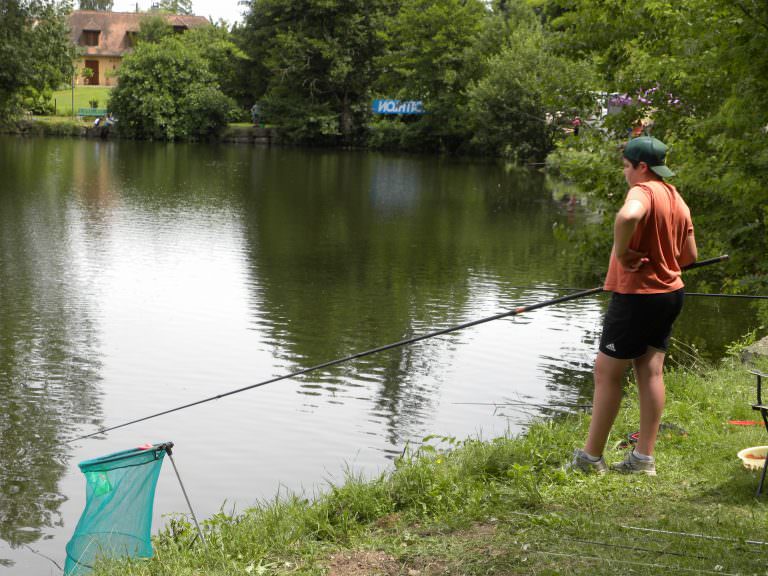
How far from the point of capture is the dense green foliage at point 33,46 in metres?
44.7

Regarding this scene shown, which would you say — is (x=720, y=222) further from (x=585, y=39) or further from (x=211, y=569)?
(x=211, y=569)

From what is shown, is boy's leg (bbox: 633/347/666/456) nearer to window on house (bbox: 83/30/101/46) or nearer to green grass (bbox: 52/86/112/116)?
green grass (bbox: 52/86/112/116)

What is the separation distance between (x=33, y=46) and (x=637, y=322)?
45.1 metres

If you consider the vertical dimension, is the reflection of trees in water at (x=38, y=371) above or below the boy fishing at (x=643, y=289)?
below

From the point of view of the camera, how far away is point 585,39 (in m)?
11.9

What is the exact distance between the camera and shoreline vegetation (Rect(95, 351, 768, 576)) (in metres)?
4.29

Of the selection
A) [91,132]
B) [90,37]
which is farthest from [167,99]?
[90,37]

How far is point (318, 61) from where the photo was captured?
2410 inches

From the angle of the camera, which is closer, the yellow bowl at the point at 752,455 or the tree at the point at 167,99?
the yellow bowl at the point at 752,455

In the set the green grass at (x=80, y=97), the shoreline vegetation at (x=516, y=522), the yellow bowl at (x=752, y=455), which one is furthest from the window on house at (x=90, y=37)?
the yellow bowl at (x=752, y=455)

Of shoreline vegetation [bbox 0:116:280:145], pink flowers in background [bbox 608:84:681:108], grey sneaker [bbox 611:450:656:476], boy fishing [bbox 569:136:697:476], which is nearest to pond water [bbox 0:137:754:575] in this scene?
grey sneaker [bbox 611:450:656:476]

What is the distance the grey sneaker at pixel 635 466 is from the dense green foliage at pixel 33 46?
43797 millimetres

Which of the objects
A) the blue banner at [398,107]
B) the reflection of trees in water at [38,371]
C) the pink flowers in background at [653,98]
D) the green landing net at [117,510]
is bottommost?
the reflection of trees in water at [38,371]

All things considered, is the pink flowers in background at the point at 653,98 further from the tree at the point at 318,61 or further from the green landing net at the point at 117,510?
the tree at the point at 318,61
